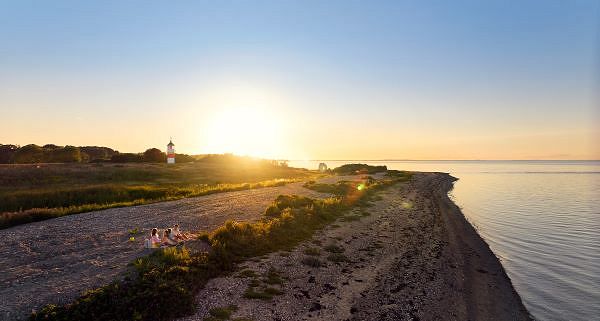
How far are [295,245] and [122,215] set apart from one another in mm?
15377

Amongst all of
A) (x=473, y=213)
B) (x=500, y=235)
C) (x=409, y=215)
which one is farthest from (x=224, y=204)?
(x=473, y=213)

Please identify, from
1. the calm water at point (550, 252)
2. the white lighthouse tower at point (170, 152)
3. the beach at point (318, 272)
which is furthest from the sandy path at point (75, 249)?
the white lighthouse tower at point (170, 152)

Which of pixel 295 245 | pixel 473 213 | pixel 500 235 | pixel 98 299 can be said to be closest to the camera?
pixel 98 299

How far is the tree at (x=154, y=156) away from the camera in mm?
105031

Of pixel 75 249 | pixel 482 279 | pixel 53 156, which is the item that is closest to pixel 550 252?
pixel 482 279

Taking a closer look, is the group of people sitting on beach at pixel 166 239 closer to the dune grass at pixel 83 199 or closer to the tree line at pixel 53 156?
the dune grass at pixel 83 199

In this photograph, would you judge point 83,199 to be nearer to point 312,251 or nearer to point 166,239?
point 166,239

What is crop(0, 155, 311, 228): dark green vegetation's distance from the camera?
→ 103ft

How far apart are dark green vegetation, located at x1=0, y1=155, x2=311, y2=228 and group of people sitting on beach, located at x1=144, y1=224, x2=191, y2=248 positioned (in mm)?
14016

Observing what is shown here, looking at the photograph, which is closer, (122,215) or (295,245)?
(295,245)

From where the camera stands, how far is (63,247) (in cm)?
1686

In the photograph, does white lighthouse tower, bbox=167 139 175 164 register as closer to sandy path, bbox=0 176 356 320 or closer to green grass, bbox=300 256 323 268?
sandy path, bbox=0 176 356 320

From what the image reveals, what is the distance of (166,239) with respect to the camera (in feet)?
55.0

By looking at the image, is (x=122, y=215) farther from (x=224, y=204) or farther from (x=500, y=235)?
(x=500, y=235)
